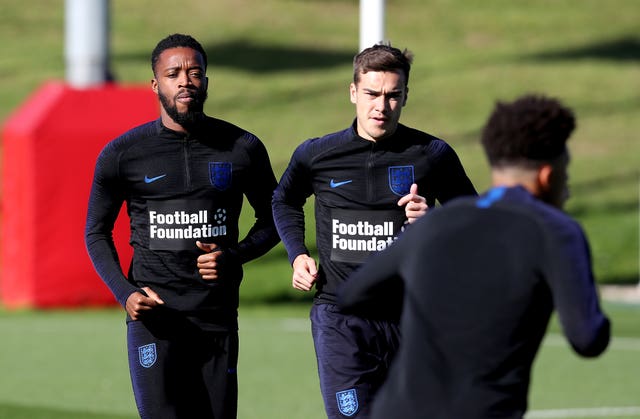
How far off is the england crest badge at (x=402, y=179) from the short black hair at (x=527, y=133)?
95.5 inches

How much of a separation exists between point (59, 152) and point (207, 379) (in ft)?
38.3

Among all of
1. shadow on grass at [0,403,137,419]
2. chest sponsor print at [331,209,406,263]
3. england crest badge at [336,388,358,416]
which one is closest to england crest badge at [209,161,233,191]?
chest sponsor print at [331,209,406,263]

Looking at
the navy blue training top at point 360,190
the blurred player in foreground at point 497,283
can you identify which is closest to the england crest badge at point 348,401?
the navy blue training top at point 360,190

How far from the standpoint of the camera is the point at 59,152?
693 inches

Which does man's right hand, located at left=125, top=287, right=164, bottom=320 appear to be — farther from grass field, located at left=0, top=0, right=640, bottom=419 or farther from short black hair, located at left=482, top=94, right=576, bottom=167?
grass field, located at left=0, top=0, right=640, bottom=419

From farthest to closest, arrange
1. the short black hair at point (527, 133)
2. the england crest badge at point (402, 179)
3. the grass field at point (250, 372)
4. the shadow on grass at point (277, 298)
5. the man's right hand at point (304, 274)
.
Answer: the shadow on grass at point (277, 298)
the grass field at point (250, 372)
the england crest badge at point (402, 179)
the man's right hand at point (304, 274)
the short black hair at point (527, 133)

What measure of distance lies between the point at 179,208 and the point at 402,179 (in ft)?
3.36

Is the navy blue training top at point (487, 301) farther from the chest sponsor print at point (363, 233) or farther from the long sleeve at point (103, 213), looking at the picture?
the long sleeve at point (103, 213)

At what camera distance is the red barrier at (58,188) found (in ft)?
57.7

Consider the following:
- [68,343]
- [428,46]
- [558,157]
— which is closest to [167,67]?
[558,157]

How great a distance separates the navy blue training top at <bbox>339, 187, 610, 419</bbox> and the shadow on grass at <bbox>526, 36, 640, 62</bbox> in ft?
122

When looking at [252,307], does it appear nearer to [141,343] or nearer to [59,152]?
[59,152]

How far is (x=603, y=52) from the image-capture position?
41.3m

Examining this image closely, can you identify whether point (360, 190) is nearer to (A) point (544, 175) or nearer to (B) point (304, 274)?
(B) point (304, 274)
